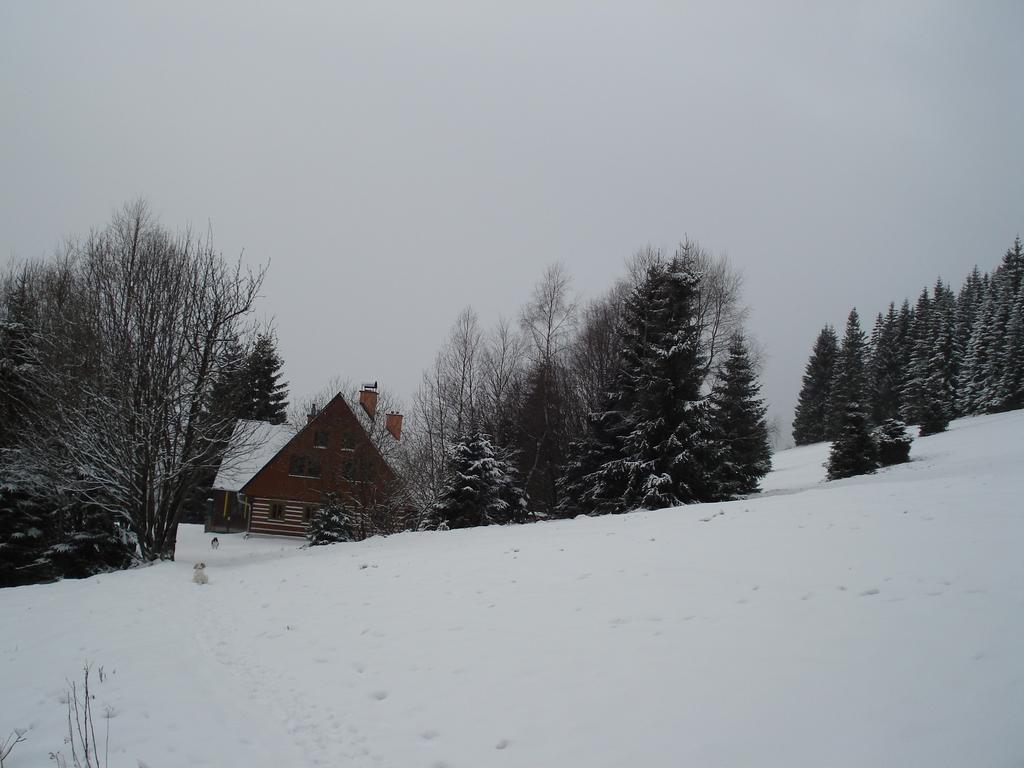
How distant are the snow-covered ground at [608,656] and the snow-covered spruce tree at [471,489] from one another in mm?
10309

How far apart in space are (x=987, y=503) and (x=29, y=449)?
2242cm

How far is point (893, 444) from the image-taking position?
28.7m

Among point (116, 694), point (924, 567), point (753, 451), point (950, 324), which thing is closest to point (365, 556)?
point (116, 694)

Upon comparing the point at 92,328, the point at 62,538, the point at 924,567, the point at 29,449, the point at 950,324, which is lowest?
the point at 62,538

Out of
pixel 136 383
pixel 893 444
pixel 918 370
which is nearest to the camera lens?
pixel 136 383

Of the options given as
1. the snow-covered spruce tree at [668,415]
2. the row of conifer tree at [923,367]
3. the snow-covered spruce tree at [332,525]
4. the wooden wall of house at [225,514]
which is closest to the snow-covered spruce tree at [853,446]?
the row of conifer tree at [923,367]


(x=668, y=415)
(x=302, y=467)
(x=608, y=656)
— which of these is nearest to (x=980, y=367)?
(x=668, y=415)

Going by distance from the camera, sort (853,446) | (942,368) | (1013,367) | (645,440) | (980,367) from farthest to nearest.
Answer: (942,368) → (980,367) → (1013,367) → (853,446) → (645,440)

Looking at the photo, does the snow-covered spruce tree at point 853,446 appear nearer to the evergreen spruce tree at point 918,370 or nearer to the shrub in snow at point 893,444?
the shrub in snow at point 893,444

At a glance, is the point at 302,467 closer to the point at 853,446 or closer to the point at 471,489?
the point at 471,489

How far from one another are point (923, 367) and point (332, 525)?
53676 mm

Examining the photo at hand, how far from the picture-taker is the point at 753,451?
2862 cm

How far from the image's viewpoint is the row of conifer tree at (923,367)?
125 feet

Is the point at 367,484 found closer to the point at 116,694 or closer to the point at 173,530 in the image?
the point at 173,530
